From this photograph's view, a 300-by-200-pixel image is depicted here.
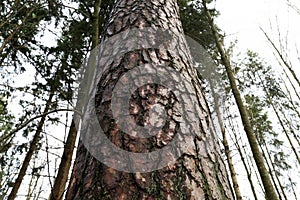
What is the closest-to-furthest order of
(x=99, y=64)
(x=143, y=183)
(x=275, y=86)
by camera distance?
(x=143, y=183)
(x=99, y=64)
(x=275, y=86)

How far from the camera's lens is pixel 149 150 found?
30.1 inches

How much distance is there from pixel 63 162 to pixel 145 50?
8.26 ft

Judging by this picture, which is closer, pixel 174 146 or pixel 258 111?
pixel 174 146

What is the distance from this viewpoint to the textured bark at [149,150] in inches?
27.5

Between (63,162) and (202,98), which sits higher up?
(63,162)

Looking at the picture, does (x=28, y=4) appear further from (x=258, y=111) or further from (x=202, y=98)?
(x=258, y=111)

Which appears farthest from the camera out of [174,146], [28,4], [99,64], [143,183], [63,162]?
[28,4]

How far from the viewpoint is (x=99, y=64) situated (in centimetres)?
118

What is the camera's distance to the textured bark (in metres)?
0.70

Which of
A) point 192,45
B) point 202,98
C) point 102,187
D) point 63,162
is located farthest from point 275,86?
point 102,187

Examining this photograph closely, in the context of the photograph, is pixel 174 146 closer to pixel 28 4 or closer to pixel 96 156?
pixel 96 156

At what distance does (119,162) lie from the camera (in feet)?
2.43

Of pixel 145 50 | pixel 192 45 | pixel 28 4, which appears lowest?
pixel 145 50

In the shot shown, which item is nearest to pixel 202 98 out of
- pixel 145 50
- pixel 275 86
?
pixel 145 50
